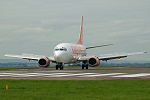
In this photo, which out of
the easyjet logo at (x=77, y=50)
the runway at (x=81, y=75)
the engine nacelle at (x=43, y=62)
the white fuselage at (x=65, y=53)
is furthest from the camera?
the easyjet logo at (x=77, y=50)

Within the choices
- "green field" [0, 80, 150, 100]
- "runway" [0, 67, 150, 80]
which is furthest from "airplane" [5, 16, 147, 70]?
"green field" [0, 80, 150, 100]

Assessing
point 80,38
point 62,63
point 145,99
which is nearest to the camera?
point 145,99

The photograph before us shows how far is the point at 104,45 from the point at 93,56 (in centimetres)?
973

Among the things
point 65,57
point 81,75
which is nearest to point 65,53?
point 65,57

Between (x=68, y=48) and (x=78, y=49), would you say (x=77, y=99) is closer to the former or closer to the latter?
(x=68, y=48)

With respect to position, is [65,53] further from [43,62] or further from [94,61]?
[94,61]

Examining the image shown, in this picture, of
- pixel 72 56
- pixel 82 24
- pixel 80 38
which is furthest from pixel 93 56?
pixel 82 24

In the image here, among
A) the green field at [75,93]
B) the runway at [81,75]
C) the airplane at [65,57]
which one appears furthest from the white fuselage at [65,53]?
the green field at [75,93]

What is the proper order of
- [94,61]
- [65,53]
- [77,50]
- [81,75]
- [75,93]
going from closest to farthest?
[75,93] → [81,75] → [65,53] → [94,61] → [77,50]

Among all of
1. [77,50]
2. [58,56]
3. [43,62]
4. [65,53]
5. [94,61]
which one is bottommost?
[43,62]

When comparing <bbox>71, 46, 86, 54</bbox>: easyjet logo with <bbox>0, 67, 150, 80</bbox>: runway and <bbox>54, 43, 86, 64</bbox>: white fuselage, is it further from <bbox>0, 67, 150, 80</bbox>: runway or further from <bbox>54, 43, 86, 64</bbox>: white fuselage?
<bbox>0, 67, 150, 80</bbox>: runway

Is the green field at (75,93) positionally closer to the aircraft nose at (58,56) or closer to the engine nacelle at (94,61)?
the aircraft nose at (58,56)

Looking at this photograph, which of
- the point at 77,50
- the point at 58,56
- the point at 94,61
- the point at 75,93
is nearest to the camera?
the point at 75,93

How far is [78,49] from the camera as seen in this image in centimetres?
5350
